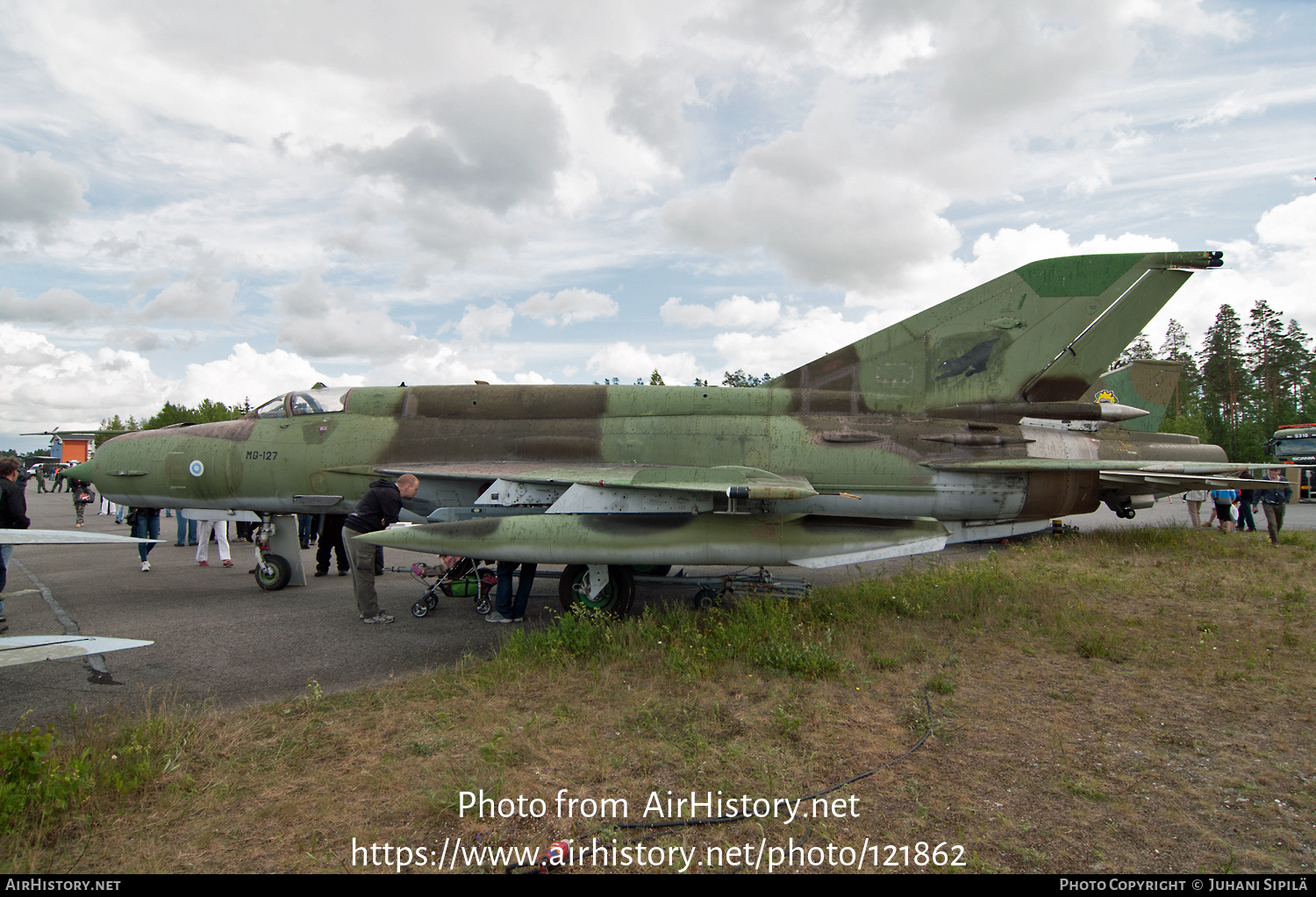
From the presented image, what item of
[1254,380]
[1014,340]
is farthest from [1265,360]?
[1014,340]

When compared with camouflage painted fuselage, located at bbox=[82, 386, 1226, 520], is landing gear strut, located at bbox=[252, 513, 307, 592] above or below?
below

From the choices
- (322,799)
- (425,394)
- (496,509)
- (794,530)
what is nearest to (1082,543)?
(794,530)

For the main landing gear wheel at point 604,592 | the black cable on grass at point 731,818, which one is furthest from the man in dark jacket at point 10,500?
the black cable on grass at point 731,818

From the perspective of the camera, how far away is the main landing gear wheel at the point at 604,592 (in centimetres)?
720

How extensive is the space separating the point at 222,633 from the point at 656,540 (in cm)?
506

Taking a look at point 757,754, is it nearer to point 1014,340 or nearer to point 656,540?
point 656,540

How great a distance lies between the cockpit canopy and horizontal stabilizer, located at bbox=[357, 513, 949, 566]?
337 cm

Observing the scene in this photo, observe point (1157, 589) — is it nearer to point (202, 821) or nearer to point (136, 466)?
point (202, 821)

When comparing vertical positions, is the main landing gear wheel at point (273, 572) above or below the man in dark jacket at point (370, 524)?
below

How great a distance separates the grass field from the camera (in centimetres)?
302

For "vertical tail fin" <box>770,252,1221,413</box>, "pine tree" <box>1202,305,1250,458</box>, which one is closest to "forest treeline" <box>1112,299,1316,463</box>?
"pine tree" <box>1202,305,1250,458</box>

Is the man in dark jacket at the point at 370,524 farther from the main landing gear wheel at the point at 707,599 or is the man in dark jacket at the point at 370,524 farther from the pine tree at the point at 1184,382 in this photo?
the pine tree at the point at 1184,382

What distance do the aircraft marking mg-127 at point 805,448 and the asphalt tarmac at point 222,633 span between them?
1.27 metres

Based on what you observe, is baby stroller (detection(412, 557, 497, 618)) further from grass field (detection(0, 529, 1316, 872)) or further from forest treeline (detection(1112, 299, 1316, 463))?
forest treeline (detection(1112, 299, 1316, 463))
